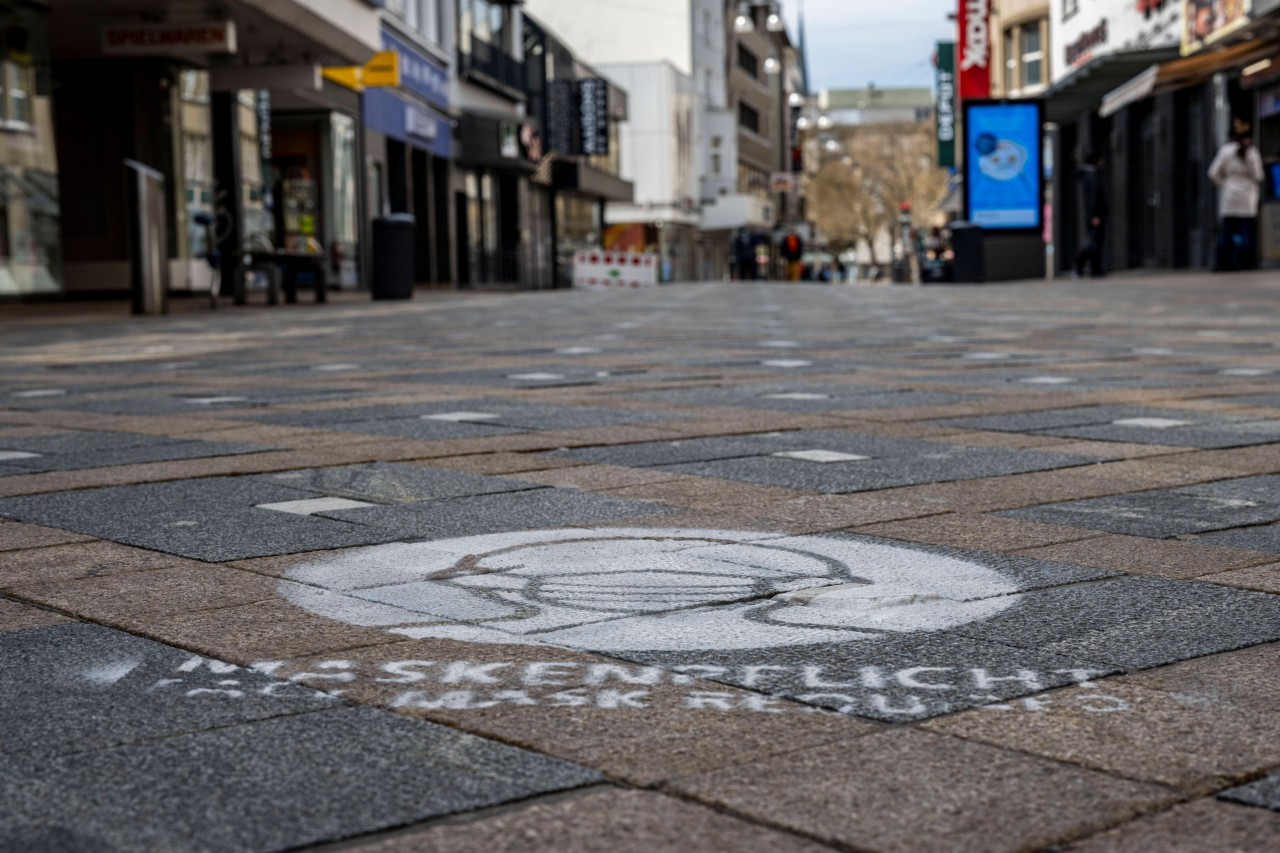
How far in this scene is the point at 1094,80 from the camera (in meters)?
34.7

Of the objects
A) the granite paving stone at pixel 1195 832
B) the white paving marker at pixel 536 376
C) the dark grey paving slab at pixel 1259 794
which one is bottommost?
the dark grey paving slab at pixel 1259 794

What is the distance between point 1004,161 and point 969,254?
1936mm

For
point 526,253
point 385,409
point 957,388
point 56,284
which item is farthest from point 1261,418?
point 526,253

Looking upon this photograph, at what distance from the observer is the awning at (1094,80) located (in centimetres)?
3094

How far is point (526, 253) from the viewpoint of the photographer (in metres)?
47.7

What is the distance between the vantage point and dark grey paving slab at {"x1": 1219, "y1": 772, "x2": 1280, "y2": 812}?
68.0 inches

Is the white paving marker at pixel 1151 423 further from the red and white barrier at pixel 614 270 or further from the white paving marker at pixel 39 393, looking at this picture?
the red and white barrier at pixel 614 270

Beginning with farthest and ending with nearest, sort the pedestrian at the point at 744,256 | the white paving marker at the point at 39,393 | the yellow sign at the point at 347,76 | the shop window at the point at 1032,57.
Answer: the pedestrian at the point at 744,256 → the shop window at the point at 1032,57 → the yellow sign at the point at 347,76 → the white paving marker at the point at 39,393

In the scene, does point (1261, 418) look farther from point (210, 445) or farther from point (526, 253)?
point (526, 253)

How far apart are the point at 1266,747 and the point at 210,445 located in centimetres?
395

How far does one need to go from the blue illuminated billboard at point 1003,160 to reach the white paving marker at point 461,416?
26.9 meters

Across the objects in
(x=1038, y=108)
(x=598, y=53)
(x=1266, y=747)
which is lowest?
(x=1266, y=747)

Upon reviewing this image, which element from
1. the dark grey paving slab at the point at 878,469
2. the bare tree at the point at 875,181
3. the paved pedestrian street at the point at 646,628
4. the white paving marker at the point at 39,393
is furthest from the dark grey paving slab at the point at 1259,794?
the bare tree at the point at 875,181

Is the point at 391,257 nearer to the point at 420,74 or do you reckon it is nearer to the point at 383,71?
the point at 383,71
